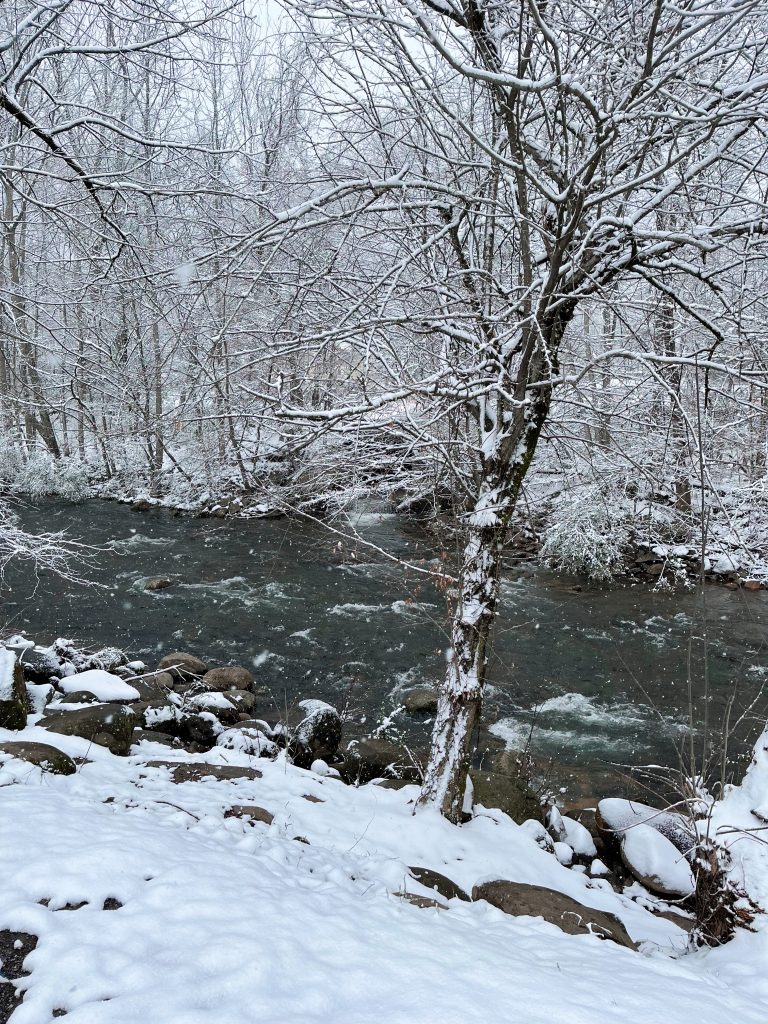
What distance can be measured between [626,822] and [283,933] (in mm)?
3744

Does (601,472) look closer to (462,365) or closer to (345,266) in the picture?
(462,365)

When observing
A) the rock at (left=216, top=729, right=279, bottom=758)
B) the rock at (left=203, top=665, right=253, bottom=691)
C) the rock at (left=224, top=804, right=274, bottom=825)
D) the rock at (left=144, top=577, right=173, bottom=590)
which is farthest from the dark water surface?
the rock at (left=224, top=804, right=274, bottom=825)

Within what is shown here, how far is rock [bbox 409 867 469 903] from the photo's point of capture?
10.9ft

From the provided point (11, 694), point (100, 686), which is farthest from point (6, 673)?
point (100, 686)

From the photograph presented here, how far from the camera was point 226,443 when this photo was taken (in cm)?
366

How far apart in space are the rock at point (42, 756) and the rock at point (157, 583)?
21.9ft

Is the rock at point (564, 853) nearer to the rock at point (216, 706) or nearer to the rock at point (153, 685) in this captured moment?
the rock at point (216, 706)

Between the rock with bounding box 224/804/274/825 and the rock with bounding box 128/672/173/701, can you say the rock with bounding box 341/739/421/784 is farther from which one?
the rock with bounding box 128/672/173/701

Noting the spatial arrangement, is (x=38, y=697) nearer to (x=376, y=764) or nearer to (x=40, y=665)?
(x=40, y=665)

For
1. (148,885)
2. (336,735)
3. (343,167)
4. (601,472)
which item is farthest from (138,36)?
(336,735)

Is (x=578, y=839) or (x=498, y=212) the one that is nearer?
(x=498, y=212)

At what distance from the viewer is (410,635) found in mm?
9008

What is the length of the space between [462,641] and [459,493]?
3.54 feet

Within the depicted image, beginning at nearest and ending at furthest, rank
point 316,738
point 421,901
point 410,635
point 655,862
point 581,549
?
point 421,901, point 655,862, point 316,738, point 410,635, point 581,549
